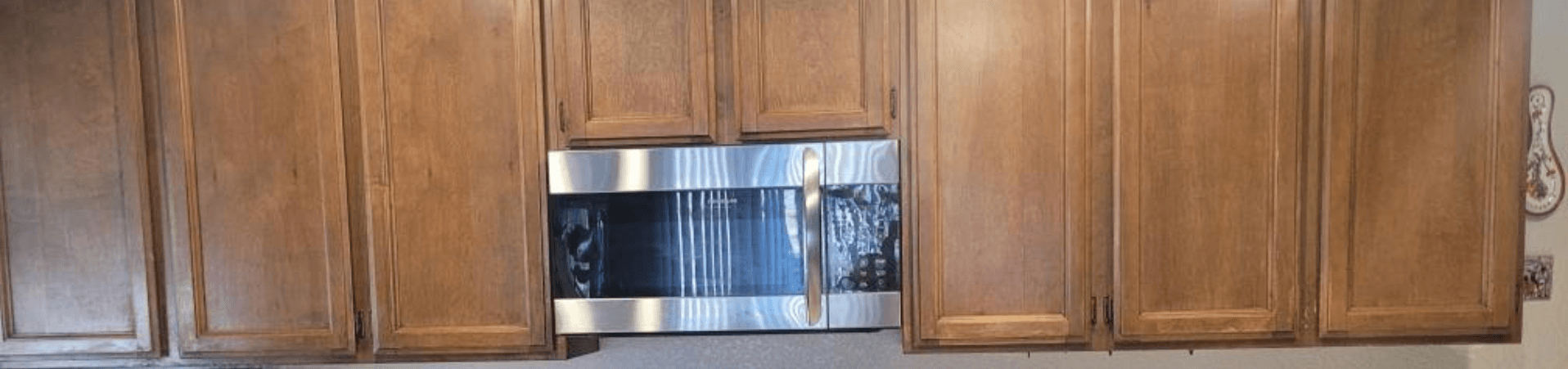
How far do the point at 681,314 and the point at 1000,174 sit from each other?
66 cm

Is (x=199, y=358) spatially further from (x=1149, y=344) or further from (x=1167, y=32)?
(x=1167, y=32)

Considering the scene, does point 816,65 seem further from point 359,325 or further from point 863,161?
point 359,325

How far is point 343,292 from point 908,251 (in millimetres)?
1113

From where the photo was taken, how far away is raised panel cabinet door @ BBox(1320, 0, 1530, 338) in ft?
4.58

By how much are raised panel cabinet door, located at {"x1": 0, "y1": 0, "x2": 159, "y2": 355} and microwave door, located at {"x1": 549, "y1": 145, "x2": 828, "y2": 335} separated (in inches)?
33.3

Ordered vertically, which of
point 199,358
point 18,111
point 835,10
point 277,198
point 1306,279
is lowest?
point 199,358

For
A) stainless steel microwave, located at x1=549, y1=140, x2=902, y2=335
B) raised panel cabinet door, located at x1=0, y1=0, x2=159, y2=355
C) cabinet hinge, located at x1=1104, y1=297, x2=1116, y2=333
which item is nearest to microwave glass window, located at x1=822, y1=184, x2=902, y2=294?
stainless steel microwave, located at x1=549, y1=140, x2=902, y2=335

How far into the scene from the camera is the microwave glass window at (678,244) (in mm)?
1467

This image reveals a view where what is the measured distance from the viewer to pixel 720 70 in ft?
4.79

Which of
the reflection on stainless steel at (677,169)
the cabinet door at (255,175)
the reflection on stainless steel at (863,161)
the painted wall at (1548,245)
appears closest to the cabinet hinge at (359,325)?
the cabinet door at (255,175)

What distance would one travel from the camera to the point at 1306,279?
4.79ft

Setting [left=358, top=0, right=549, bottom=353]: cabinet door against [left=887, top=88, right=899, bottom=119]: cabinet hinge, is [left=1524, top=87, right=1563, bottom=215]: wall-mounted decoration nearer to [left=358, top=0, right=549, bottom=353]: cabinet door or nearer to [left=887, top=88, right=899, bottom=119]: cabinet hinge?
[left=887, top=88, right=899, bottom=119]: cabinet hinge

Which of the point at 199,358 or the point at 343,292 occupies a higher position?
the point at 343,292

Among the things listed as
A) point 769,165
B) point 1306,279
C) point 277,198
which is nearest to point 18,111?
point 277,198
